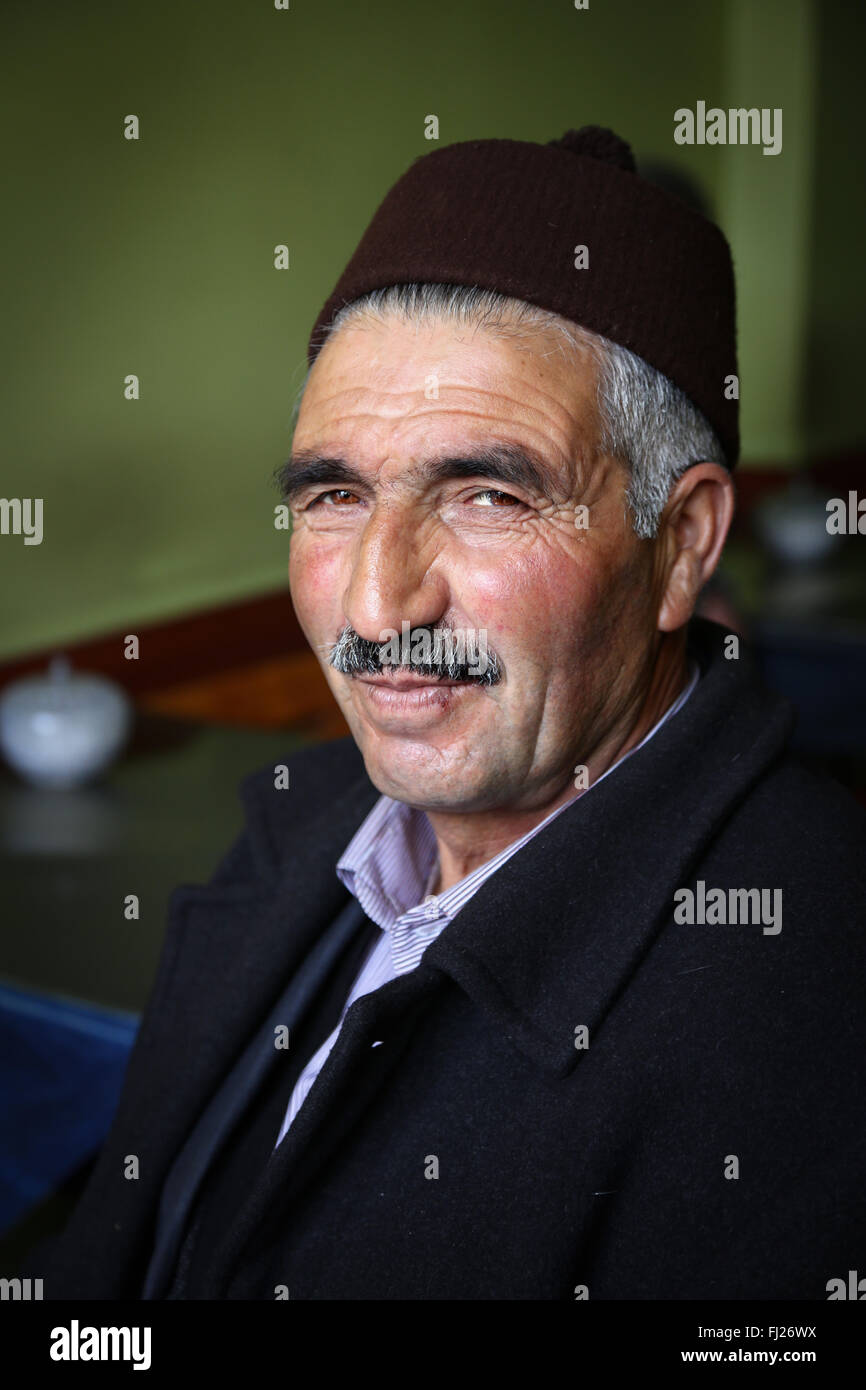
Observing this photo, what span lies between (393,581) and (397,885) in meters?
0.37

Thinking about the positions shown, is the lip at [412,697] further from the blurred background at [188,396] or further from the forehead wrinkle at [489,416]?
the blurred background at [188,396]

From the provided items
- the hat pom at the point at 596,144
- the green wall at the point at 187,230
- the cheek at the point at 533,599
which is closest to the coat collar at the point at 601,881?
the cheek at the point at 533,599

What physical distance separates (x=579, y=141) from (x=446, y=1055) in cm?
77

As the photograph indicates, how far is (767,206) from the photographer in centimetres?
526

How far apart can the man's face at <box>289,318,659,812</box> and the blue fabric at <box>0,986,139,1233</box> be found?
2.39 feet

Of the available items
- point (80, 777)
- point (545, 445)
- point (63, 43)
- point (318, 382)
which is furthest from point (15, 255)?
point (545, 445)

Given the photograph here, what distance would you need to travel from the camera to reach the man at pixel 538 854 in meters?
0.94

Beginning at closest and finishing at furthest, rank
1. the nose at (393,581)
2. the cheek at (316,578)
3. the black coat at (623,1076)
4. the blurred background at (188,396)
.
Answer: the black coat at (623,1076) → the nose at (393,581) → the cheek at (316,578) → the blurred background at (188,396)

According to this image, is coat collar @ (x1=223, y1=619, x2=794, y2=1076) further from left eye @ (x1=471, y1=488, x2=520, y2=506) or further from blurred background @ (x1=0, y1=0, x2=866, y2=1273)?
blurred background @ (x1=0, y1=0, x2=866, y2=1273)

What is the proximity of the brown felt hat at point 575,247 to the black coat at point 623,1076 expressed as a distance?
0.93 feet

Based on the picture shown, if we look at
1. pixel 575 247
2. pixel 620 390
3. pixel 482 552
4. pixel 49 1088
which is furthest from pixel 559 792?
pixel 49 1088

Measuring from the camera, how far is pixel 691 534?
1182mm

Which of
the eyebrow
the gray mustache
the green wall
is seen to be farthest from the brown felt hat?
the green wall
